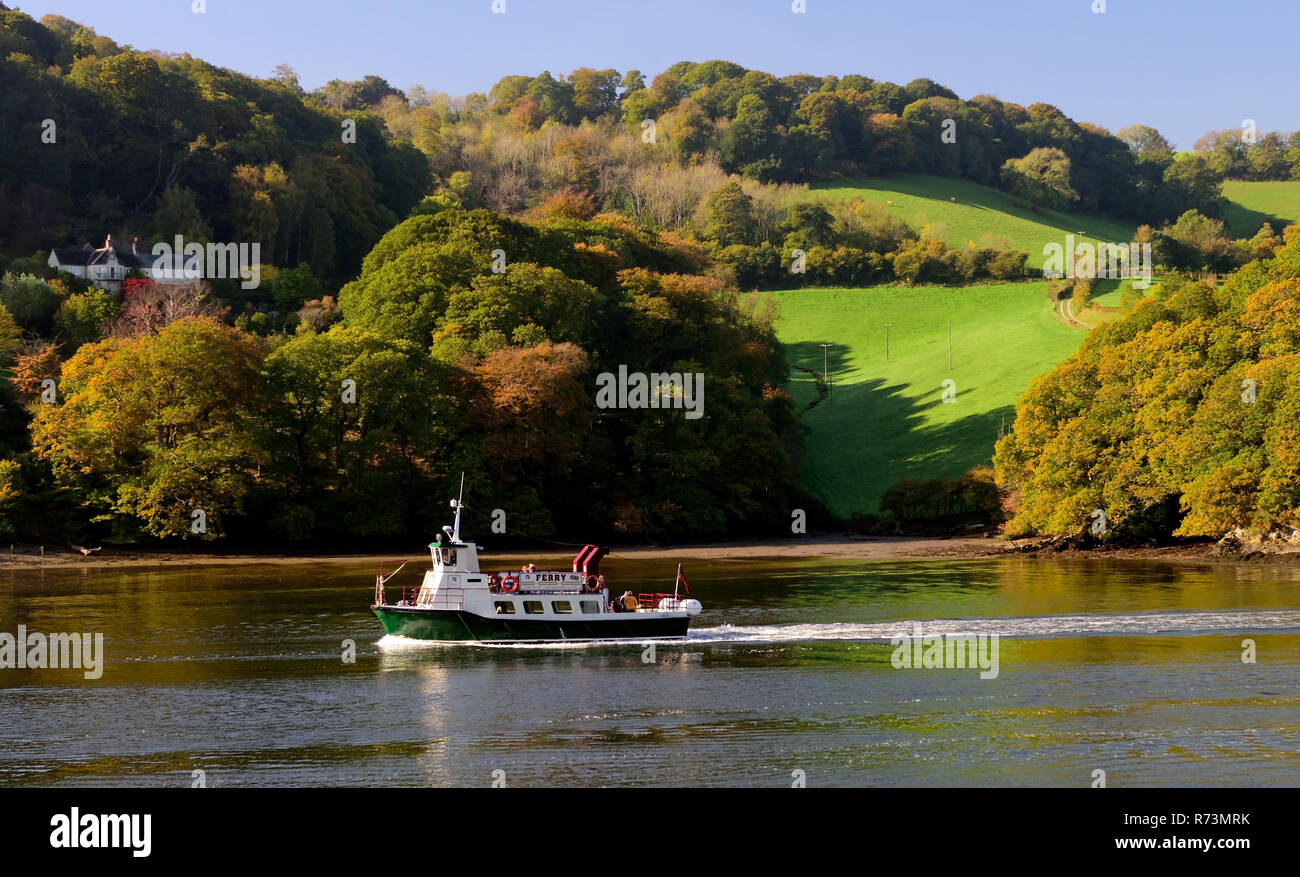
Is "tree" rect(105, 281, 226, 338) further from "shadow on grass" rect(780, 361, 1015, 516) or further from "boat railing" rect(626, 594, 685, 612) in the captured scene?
"boat railing" rect(626, 594, 685, 612)

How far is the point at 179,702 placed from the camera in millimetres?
38625

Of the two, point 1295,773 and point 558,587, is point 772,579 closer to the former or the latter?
point 558,587

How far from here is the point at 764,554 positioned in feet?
275

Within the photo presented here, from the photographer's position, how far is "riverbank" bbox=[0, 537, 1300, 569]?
250 feet

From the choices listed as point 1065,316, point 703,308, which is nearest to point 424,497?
point 703,308

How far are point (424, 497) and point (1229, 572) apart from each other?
50.0 meters

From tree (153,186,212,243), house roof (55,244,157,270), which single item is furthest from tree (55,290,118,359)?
tree (153,186,212,243)
